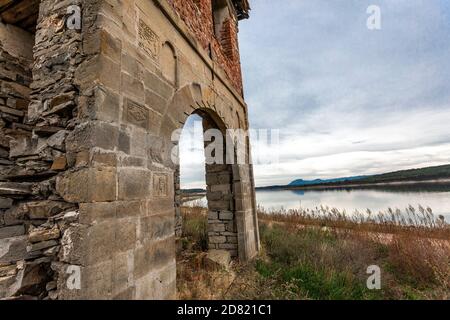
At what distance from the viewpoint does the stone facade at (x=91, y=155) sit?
1.79 meters

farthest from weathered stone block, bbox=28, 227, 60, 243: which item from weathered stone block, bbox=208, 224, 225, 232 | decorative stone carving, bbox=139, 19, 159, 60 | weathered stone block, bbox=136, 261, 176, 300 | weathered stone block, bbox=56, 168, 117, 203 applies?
weathered stone block, bbox=208, 224, 225, 232

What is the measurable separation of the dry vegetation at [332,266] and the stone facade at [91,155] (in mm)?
1303

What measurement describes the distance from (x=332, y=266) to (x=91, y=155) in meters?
4.08

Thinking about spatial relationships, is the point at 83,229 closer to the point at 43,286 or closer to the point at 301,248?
the point at 43,286

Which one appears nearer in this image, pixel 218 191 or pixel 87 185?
pixel 87 185

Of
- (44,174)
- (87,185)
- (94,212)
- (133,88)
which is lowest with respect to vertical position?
(94,212)

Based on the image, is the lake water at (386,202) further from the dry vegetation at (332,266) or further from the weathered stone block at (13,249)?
the weathered stone block at (13,249)

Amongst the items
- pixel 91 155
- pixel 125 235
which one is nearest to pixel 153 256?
pixel 125 235

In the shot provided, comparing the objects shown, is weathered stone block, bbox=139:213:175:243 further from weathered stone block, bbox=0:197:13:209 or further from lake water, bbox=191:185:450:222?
lake water, bbox=191:185:450:222

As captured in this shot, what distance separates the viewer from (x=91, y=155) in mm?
1801

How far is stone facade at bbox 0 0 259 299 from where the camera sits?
1.79 meters

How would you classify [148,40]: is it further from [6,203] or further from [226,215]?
[226,215]

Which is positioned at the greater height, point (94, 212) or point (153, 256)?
point (94, 212)

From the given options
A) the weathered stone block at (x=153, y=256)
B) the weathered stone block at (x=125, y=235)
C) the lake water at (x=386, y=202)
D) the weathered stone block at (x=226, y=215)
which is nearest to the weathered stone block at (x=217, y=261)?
the weathered stone block at (x=226, y=215)
